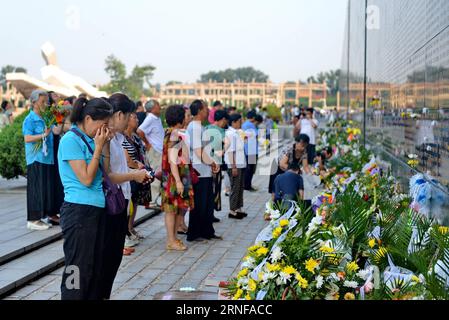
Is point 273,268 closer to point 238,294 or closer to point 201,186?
point 238,294

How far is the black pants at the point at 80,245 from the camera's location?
160 inches

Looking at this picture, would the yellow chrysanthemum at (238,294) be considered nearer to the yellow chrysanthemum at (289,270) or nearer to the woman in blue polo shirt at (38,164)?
the yellow chrysanthemum at (289,270)

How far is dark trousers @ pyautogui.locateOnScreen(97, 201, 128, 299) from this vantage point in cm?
439

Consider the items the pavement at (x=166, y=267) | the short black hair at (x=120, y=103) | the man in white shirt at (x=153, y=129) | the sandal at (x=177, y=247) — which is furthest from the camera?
the man in white shirt at (x=153, y=129)

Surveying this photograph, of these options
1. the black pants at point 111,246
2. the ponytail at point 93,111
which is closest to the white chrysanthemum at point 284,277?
the black pants at point 111,246

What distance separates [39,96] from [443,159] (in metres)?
4.75

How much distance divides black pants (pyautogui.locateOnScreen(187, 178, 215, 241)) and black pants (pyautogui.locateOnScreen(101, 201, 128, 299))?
3.11 metres

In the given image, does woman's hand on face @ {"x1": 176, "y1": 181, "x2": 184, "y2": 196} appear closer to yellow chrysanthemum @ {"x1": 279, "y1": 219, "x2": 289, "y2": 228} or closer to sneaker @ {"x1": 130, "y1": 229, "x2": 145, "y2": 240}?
sneaker @ {"x1": 130, "y1": 229, "x2": 145, "y2": 240}

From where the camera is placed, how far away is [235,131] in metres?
10.5

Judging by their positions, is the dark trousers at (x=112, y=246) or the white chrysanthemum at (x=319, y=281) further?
the dark trousers at (x=112, y=246)

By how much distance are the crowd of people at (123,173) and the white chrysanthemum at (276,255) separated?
1.30 metres

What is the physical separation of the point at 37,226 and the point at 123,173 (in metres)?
3.58

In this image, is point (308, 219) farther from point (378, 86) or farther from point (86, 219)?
point (378, 86)

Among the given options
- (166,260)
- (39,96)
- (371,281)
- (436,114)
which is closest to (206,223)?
(166,260)
